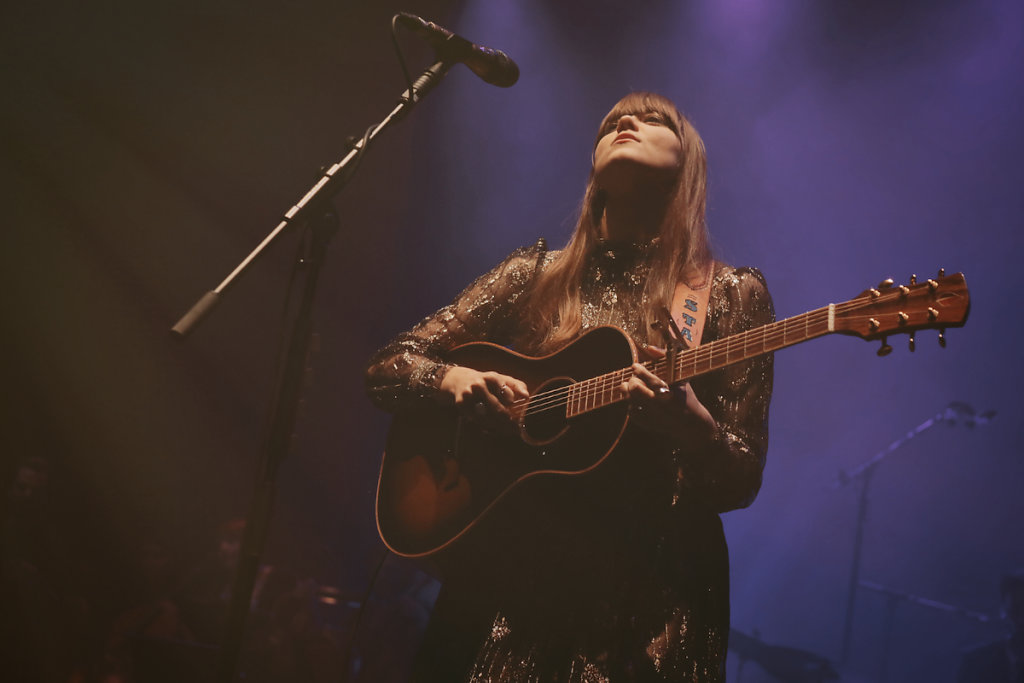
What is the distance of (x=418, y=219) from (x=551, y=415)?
538cm

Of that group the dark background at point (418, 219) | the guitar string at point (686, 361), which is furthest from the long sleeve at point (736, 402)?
the dark background at point (418, 219)

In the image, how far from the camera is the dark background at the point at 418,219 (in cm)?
558

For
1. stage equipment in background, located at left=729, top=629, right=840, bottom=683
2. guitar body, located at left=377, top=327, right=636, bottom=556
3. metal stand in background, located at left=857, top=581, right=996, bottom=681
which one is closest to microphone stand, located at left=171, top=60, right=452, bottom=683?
guitar body, located at left=377, top=327, right=636, bottom=556

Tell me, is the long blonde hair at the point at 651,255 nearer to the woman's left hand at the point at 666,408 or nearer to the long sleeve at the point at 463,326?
the long sleeve at the point at 463,326

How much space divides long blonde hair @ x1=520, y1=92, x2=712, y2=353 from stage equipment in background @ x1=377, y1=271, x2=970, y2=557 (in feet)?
0.62

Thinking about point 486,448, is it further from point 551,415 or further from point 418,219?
point 418,219

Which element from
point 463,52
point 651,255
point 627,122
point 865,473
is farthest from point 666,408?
point 865,473

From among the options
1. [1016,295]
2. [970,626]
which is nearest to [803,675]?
[970,626]

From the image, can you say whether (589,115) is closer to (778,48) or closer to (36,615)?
(778,48)

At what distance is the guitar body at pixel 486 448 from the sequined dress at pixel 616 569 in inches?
2.5

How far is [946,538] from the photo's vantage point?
27.7 feet

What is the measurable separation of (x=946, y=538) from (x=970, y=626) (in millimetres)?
992

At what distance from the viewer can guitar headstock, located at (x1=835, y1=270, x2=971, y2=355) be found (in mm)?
1651

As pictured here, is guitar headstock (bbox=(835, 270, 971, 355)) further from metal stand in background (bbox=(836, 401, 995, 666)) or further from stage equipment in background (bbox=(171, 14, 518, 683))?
metal stand in background (bbox=(836, 401, 995, 666))
